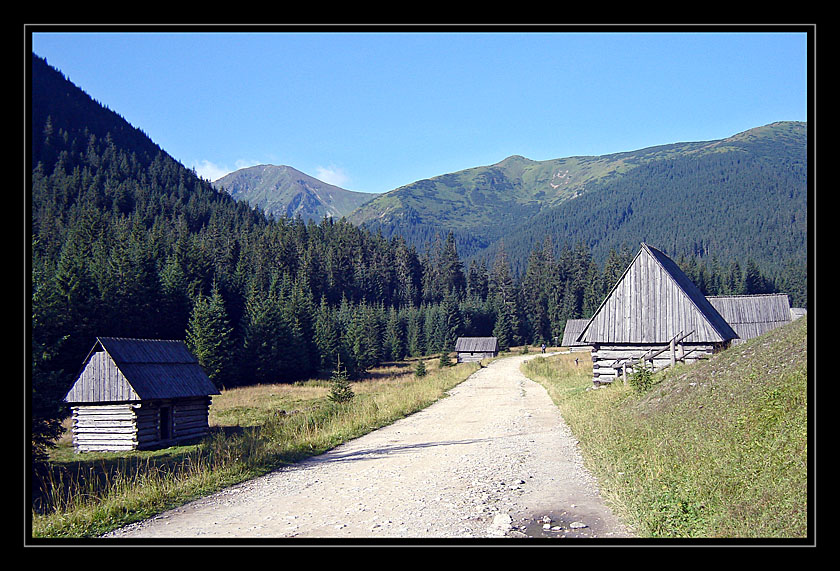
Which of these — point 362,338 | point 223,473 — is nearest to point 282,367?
point 362,338

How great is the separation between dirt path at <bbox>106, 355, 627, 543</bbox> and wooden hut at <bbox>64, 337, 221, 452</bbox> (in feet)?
43.4

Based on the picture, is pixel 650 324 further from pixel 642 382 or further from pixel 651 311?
pixel 642 382

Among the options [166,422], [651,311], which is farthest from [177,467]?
[651,311]

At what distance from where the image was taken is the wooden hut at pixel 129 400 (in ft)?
83.5

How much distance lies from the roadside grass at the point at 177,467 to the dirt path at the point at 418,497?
0.56 metres

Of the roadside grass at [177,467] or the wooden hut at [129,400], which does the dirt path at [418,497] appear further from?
the wooden hut at [129,400]

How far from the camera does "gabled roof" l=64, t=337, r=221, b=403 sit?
83.8ft

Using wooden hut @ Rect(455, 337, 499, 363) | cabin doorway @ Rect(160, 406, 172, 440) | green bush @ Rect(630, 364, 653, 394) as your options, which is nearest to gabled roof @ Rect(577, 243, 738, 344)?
green bush @ Rect(630, 364, 653, 394)

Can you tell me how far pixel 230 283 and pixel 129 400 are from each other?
207 ft

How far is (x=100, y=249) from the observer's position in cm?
7850

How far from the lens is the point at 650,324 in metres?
26.9
